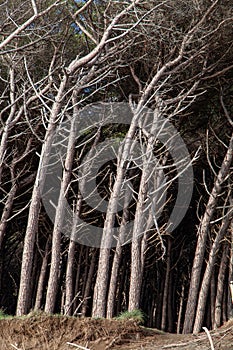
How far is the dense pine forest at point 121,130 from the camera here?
9.62m

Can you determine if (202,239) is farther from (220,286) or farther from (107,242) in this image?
(107,242)

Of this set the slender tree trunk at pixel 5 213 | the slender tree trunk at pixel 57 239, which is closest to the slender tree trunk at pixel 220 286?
the slender tree trunk at pixel 57 239

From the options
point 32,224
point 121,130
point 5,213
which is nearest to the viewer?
point 32,224

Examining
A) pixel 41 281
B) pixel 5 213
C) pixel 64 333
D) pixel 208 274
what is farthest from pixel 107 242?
pixel 41 281

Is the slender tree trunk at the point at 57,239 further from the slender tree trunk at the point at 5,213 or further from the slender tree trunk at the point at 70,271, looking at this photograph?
the slender tree trunk at the point at 5,213

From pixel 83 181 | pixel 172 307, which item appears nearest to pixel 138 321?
pixel 83 181

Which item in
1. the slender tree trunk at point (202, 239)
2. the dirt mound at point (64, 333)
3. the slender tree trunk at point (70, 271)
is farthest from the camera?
the slender tree trunk at point (202, 239)

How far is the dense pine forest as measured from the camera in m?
9.62

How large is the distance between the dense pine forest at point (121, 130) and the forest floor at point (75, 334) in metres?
2.13

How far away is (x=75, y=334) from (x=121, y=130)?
7.02 meters

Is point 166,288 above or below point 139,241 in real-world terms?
below

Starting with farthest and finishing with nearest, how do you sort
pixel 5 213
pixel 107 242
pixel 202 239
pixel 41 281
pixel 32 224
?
pixel 41 281 → pixel 5 213 → pixel 202 239 → pixel 107 242 → pixel 32 224

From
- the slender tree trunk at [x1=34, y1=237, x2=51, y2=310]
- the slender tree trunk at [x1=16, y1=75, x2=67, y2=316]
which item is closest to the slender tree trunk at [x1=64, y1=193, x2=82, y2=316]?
the slender tree trunk at [x1=16, y1=75, x2=67, y2=316]

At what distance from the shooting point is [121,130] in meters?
12.8
